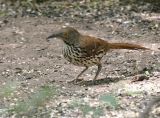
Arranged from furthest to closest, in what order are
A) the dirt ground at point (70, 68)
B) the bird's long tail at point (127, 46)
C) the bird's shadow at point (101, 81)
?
the bird's long tail at point (127, 46) → the bird's shadow at point (101, 81) → the dirt ground at point (70, 68)

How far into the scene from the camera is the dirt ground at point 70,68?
19.1ft

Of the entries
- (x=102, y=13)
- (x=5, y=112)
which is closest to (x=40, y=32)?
(x=102, y=13)

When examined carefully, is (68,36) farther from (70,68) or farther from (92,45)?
(70,68)

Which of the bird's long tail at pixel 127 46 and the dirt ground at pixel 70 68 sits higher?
the bird's long tail at pixel 127 46

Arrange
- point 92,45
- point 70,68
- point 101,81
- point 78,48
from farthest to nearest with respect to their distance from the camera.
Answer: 1. point 70,68
2. point 101,81
3. point 92,45
4. point 78,48

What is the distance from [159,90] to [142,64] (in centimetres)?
202

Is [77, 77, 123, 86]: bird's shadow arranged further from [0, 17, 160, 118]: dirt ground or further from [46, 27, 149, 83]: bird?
[46, 27, 149, 83]: bird

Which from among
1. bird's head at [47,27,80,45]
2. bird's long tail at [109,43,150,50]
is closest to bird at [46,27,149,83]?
bird's head at [47,27,80,45]

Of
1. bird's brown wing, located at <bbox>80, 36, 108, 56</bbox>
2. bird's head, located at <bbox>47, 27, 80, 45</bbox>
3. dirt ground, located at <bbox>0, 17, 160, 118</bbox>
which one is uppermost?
bird's head, located at <bbox>47, 27, 80, 45</bbox>

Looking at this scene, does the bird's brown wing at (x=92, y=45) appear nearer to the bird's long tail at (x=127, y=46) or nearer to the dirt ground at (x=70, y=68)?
the bird's long tail at (x=127, y=46)

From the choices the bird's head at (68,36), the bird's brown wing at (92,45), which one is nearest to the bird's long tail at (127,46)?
the bird's brown wing at (92,45)

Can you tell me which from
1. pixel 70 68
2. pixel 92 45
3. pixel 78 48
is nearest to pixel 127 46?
pixel 92 45

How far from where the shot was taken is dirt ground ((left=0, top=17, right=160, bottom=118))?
583cm

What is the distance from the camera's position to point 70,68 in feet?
27.5
